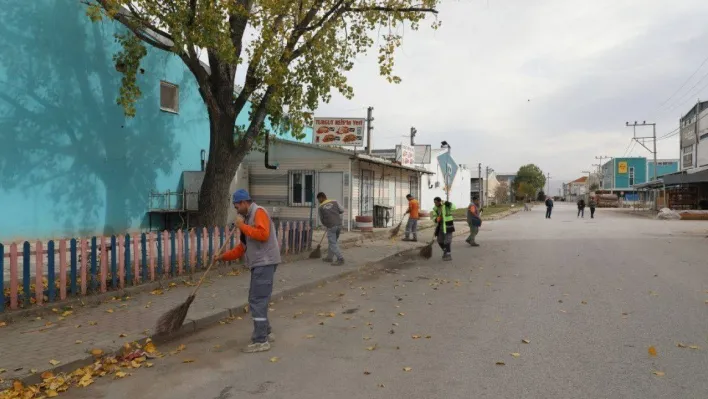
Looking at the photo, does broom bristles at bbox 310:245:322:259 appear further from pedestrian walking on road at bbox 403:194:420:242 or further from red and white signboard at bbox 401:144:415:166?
red and white signboard at bbox 401:144:415:166

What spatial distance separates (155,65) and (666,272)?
589 inches

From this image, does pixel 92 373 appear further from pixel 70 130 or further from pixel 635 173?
pixel 635 173

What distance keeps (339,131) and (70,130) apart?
468 inches

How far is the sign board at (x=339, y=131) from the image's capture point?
2269 cm

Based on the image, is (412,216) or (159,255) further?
(412,216)

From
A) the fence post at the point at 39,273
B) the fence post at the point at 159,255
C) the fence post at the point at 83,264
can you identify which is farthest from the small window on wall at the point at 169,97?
the fence post at the point at 39,273

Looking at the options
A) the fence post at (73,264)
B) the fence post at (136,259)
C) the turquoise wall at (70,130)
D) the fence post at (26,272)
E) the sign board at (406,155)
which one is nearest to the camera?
the fence post at (26,272)

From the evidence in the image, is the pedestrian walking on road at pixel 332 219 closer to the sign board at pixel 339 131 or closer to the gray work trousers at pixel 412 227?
the gray work trousers at pixel 412 227

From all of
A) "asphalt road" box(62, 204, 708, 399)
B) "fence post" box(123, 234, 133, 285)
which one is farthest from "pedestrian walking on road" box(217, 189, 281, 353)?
"fence post" box(123, 234, 133, 285)

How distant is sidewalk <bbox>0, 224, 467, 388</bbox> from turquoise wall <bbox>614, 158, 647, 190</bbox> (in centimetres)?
9176

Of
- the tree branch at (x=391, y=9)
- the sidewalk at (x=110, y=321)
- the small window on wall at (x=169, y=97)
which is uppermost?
the tree branch at (x=391, y=9)

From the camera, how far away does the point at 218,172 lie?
36.7ft

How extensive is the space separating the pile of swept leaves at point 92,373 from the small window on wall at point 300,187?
14.8 metres

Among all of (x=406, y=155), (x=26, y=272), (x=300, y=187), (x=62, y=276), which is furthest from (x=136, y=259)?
(x=406, y=155)
